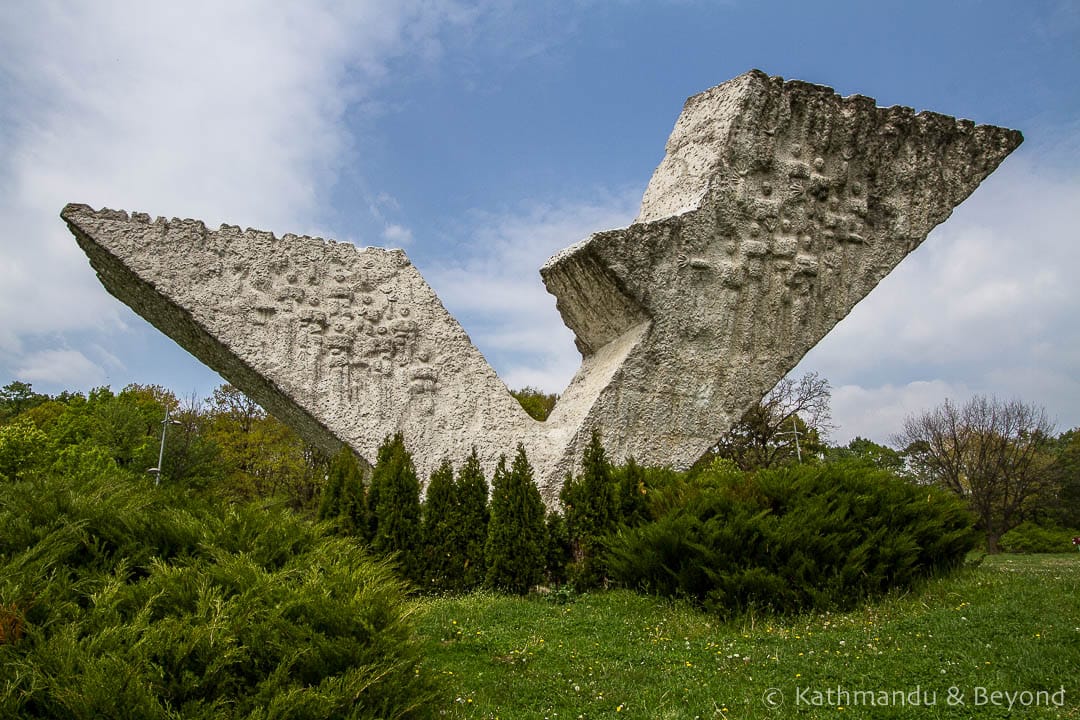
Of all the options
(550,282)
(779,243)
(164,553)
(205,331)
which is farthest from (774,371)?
(164,553)

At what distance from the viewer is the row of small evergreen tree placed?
21.0 ft

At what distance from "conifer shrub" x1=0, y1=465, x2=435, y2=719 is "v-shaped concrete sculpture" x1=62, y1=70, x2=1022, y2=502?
3873 mm

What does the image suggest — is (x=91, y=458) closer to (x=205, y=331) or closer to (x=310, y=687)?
(x=205, y=331)

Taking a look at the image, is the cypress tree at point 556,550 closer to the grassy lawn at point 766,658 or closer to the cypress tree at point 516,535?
the cypress tree at point 516,535

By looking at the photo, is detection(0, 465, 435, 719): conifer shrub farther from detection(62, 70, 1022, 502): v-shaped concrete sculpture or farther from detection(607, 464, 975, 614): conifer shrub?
detection(62, 70, 1022, 502): v-shaped concrete sculpture

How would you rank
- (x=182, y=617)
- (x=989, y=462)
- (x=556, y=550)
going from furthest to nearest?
1. (x=989, y=462)
2. (x=556, y=550)
3. (x=182, y=617)

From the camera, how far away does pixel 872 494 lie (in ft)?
20.0

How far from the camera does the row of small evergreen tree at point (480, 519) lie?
640cm

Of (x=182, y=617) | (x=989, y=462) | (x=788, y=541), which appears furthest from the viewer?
(x=989, y=462)

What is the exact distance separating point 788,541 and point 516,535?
2241mm

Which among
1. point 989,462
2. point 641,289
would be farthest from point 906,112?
point 989,462

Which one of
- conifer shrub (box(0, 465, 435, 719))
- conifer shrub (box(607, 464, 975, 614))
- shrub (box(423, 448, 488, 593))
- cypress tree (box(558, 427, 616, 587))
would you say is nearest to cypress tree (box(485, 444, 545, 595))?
shrub (box(423, 448, 488, 593))

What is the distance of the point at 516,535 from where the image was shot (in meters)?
6.47

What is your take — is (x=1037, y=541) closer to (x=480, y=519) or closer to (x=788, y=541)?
(x=788, y=541)
